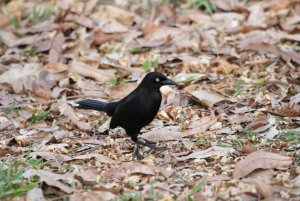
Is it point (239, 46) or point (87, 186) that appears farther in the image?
point (239, 46)

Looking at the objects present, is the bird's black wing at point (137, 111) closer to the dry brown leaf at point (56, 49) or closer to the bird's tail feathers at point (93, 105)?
the bird's tail feathers at point (93, 105)

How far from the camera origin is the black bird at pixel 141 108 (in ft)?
20.0

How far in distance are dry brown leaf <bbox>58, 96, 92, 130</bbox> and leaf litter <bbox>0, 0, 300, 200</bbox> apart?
14mm

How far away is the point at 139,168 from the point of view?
215 inches

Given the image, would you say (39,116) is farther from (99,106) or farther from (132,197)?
(132,197)

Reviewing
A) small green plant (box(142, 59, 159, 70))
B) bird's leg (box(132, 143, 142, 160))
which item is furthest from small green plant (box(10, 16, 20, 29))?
bird's leg (box(132, 143, 142, 160))

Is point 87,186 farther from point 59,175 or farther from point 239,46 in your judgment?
point 239,46

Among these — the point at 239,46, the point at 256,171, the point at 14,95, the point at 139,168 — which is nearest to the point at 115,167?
the point at 139,168

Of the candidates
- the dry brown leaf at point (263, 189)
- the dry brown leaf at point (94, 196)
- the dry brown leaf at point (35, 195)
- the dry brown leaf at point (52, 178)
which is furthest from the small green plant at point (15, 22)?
the dry brown leaf at point (263, 189)

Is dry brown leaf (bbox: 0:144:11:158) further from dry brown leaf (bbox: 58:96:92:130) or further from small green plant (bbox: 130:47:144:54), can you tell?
small green plant (bbox: 130:47:144:54)

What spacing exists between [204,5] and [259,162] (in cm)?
480

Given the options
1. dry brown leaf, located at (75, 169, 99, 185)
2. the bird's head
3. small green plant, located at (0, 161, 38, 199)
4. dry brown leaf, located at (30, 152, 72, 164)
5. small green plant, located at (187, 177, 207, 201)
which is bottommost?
dry brown leaf, located at (30, 152, 72, 164)

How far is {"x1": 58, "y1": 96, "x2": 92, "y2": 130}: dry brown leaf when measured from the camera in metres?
6.87

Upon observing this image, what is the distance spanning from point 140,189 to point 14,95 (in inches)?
120
